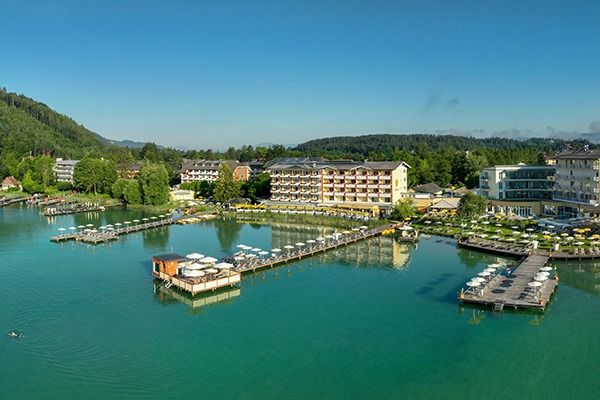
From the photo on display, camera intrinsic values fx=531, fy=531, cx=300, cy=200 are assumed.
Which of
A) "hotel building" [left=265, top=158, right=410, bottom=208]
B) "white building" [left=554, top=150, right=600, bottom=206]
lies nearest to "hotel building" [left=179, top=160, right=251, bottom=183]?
"hotel building" [left=265, top=158, right=410, bottom=208]

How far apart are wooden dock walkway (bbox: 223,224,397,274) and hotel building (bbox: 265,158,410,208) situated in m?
12.4

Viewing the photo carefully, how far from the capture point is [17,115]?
142m

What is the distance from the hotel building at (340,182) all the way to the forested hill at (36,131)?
2508 inches

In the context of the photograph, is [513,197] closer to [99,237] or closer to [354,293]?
[354,293]

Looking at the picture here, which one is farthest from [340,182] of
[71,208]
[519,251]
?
[71,208]

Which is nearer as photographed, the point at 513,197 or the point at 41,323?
the point at 41,323

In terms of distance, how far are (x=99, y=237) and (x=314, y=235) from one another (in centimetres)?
1869

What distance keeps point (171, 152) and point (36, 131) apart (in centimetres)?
3748

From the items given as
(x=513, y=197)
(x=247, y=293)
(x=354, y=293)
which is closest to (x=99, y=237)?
(x=247, y=293)

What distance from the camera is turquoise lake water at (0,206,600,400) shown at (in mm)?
18281

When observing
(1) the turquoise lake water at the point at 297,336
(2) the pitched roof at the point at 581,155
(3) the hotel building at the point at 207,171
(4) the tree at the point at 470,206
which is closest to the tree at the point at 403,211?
(4) the tree at the point at 470,206

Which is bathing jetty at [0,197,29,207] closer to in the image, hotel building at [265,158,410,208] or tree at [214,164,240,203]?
tree at [214,164,240,203]

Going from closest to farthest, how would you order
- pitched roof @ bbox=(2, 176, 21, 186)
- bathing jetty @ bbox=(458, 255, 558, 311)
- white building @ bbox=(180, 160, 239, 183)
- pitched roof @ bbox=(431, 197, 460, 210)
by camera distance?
bathing jetty @ bbox=(458, 255, 558, 311) < pitched roof @ bbox=(431, 197, 460, 210) < white building @ bbox=(180, 160, 239, 183) < pitched roof @ bbox=(2, 176, 21, 186)

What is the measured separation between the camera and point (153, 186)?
70375mm
